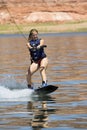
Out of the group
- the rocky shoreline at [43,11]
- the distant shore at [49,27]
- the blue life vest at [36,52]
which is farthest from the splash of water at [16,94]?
the rocky shoreline at [43,11]

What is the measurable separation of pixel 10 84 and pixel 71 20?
93214 millimetres

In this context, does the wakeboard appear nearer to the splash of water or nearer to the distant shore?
the splash of water

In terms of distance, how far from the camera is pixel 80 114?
48.6 ft

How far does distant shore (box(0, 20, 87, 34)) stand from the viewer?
328ft

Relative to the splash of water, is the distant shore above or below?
below

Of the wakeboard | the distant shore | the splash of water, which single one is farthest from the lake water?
the distant shore

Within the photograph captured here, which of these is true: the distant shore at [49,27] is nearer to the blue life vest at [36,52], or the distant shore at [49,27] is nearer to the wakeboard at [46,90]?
the blue life vest at [36,52]

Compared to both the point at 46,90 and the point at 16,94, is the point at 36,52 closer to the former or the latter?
the point at 46,90

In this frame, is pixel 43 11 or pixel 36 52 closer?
pixel 36 52

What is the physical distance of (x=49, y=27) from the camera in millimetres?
106500

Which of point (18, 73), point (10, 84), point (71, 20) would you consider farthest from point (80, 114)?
point (71, 20)

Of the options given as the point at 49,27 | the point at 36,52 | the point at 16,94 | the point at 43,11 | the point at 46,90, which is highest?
the point at 36,52

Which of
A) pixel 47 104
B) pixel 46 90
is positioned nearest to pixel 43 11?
pixel 46 90

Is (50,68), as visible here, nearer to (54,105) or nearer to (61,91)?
(61,91)
